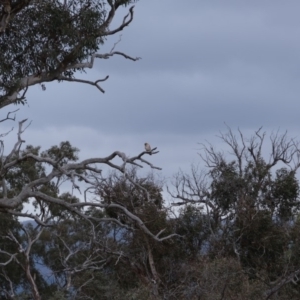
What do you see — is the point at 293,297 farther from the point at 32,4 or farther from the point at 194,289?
the point at 32,4

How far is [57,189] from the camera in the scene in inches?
1058

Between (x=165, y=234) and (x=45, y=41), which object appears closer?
(x=45, y=41)

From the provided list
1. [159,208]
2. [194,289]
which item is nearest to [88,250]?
[159,208]

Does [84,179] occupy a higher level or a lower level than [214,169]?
lower

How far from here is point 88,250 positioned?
95.3 ft

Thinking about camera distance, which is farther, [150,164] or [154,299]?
[154,299]

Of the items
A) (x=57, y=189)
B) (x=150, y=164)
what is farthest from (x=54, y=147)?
(x=150, y=164)

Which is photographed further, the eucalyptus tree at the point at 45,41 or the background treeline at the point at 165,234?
the background treeline at the point at 165,234

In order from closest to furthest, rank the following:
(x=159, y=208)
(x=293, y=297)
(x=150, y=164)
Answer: (x=150, y=164) < (x=293, y=297) < (x=159, y=208)

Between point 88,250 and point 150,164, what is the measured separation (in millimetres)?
15811

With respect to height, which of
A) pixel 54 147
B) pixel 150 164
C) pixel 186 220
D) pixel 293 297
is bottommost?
pixel 293 297

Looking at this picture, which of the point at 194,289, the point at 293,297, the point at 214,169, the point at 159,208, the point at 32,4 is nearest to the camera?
the point at 32,4

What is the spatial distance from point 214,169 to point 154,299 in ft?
38.1

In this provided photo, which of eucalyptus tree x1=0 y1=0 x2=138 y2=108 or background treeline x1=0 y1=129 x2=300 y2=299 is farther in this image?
background treeline x1=0 y1=129 x2=300 y2=299
